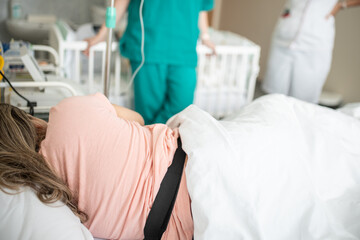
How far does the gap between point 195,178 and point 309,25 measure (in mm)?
2065

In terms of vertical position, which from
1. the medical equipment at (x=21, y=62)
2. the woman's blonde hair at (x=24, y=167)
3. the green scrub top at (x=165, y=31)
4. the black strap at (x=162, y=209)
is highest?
the green scrub top at (x=165, y=31)

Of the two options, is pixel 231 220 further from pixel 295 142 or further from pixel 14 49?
pixel 14 49

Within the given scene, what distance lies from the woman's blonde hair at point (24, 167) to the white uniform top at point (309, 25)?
222 centimetres

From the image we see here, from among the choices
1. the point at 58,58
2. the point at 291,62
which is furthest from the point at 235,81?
the point at 58,58

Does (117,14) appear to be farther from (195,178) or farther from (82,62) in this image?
(195,178)

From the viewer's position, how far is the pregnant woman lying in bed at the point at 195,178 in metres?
0.91

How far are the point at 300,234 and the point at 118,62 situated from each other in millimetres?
1478

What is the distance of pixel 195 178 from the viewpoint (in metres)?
0.94

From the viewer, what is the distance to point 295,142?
3.74ft

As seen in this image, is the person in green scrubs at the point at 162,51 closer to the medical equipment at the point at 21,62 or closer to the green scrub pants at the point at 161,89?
the green scrub pants at the point at 161,89

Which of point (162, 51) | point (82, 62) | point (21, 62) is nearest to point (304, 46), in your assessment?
point (162, 51)

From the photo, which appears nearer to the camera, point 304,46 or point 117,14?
point 117,14

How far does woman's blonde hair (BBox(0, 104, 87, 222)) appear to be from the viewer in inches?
31.8

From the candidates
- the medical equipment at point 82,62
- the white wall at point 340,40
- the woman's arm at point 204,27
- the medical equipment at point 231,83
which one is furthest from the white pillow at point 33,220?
the white wall at point 340,40
